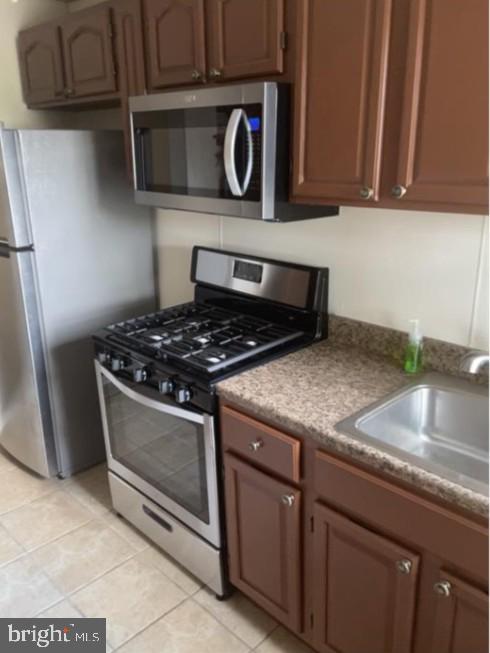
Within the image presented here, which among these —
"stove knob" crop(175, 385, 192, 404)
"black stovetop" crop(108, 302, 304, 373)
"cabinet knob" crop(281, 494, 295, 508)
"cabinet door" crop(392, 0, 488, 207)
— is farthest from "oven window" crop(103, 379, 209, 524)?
"cabinet door" crop(392, 0, 488, 207)

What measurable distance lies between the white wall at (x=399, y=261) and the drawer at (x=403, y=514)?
61cm

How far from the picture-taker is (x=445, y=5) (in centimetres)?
114

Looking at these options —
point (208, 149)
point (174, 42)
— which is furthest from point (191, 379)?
point (174, 42)

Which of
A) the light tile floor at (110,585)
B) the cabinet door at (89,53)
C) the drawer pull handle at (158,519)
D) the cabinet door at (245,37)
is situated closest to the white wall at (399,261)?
the cabinet door at (245,37)

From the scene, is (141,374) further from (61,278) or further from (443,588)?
(443,588)

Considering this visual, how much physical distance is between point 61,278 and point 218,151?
103 centimetres

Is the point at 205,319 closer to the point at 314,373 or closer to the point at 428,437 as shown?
the point at 314,373

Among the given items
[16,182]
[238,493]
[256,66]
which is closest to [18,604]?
[238,493]

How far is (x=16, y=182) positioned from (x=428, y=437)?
1.81 metres

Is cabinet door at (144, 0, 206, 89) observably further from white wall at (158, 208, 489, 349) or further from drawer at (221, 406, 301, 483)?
drawer at (221, 406, 301, 483)

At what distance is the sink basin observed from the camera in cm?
148

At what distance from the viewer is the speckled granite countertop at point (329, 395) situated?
3.76ft

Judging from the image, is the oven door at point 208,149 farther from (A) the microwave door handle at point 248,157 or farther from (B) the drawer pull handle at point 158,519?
(B) the drawer pull handle at point 158,519

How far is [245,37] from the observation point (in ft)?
5.12
